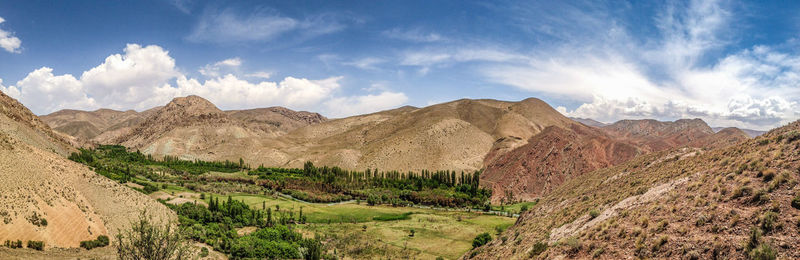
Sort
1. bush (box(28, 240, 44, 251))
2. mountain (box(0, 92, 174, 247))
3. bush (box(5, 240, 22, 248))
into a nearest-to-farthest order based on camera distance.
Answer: bush (box(5, 240, 22, 248)) → bush (box(28, 240, 44, 251)) → mountain (box(0, 92, 174, 247))

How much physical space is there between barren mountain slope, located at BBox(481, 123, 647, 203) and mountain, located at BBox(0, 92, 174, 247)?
290 ft

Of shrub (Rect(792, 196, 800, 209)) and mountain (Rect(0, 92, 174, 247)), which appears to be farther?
mountain (Rect(0, 92, 174, 247))

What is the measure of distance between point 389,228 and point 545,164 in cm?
6191

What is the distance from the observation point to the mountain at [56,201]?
109 feet

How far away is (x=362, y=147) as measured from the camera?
7156 inches

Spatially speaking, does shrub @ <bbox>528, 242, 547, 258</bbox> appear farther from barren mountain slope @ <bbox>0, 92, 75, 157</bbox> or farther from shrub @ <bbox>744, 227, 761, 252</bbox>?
barren mountain slope @ <bbox>0, 92, 75, 157</bbox>

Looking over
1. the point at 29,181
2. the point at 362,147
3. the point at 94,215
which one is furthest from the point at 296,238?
the point at 362,147

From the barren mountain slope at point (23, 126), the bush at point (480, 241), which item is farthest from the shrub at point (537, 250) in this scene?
the barren mountain slope at point (23, 126)

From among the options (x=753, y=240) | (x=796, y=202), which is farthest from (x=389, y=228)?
(x=796, y=202)

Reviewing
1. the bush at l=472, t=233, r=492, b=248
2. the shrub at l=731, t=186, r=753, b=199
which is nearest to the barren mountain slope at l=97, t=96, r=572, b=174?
the bush at l=472, t=233, r=492, b=248

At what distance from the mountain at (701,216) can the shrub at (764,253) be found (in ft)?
0.17

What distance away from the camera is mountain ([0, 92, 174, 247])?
33281 mm

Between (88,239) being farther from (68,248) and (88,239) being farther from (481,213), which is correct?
(481,213)

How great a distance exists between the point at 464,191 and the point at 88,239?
306ft
